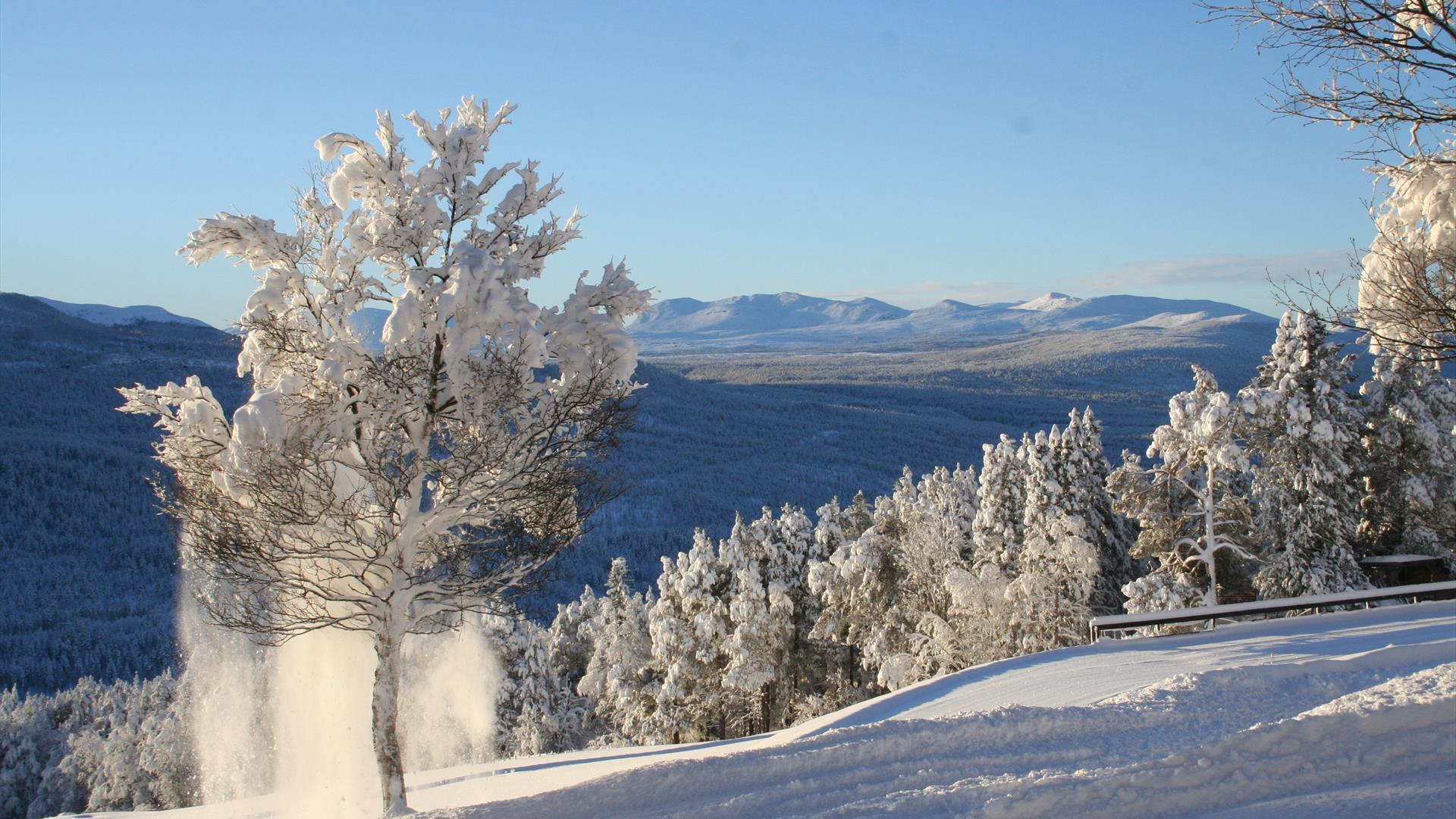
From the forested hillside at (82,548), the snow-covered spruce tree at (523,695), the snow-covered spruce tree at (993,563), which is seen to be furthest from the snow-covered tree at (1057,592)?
the forested hillside at (82,548)

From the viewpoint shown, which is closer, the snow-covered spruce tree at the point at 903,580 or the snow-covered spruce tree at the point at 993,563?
the snow-covered spruce tree at the point at 993,563

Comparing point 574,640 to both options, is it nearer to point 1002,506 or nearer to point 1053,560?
point 1002,506

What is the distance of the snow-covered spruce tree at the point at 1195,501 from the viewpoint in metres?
23.7

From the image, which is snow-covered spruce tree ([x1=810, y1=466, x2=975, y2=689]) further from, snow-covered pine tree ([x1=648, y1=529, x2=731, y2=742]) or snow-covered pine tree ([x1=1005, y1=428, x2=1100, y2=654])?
snow-covered pine tree ([x1=648, y1=529, x2=731, y2=742])

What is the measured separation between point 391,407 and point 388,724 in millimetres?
3807

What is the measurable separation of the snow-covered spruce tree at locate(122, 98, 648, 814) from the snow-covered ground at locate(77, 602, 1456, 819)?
3117 millimetres

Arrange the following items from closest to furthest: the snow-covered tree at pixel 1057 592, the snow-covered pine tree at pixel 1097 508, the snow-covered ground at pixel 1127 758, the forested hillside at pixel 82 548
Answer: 1. the snow-covered ground at pixel 1127 758
2. the snow-covered tree at pixel 1057 592
3. the snow-covered pine tree at pixel 1097 508
4. the forested hillside at pixel 82 548

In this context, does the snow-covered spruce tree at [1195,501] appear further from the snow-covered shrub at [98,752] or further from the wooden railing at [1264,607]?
the snow-covered shrub at [98,752]

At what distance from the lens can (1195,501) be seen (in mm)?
→ 27750

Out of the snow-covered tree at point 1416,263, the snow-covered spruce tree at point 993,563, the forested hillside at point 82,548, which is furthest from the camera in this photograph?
the forested hillside at point 82,548

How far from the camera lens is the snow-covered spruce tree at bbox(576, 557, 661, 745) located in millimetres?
37844

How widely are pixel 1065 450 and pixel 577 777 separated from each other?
2154 centimetres

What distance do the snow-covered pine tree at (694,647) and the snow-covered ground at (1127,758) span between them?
2349cm

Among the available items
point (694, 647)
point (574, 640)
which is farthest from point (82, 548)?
point (694, 647)
